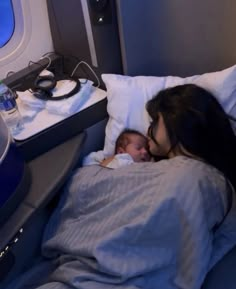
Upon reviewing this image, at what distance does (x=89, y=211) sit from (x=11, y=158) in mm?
309

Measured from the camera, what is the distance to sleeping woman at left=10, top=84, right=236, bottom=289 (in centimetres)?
100

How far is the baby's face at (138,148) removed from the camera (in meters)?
1.32

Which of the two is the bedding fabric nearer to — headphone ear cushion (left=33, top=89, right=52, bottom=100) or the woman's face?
the woman's face

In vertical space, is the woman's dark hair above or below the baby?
above

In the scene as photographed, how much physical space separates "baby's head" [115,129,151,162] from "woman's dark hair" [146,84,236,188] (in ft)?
0.65

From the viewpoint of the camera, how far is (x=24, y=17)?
1602mm

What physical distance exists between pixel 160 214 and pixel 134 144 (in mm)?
379

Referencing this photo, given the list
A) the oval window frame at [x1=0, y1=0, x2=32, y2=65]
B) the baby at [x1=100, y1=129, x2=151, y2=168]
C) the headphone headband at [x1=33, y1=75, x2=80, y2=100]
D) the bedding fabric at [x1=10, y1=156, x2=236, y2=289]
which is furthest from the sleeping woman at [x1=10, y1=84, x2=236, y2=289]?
the oval window frame at [x1=0, y1=0, x2=32, y2=65]

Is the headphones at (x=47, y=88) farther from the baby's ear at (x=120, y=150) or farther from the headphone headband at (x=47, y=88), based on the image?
the baby's ear at (x=120, y=150)

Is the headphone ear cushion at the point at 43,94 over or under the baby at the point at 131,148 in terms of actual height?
over

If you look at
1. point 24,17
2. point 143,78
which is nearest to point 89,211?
point 143,78

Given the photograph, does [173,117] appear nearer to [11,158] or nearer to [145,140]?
[145,140]

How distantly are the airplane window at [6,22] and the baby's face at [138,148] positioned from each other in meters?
0.82

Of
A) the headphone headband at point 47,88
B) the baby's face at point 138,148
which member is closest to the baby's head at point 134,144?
the baby's face at point 138,148
